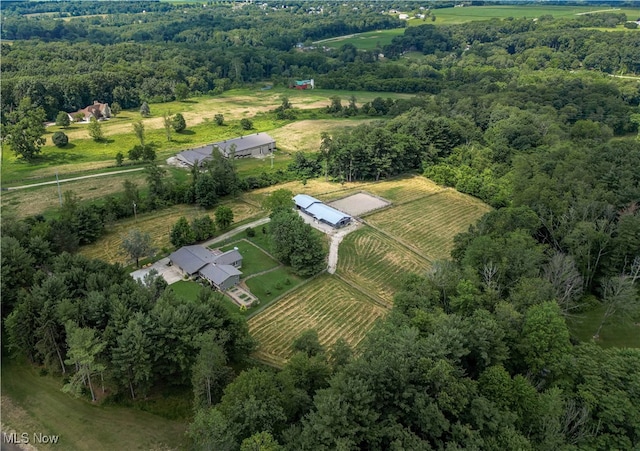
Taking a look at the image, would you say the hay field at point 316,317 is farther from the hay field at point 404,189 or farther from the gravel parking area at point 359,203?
the hay field at point 404,189

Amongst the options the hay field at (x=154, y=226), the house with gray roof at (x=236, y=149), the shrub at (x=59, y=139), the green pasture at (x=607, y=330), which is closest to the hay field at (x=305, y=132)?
the house with gray roof at (x=236, y=149)

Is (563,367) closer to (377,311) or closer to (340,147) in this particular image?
(377,311)

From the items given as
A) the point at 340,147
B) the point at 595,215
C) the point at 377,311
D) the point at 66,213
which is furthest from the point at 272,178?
the point at 595,215

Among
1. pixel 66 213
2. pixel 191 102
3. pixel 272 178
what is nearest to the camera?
pixel 66 213

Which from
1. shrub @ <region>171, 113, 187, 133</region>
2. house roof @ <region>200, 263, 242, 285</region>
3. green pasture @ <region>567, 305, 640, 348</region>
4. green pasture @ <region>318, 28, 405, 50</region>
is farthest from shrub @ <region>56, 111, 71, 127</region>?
green pasture @ <region>318, 28, 405, 50</region>

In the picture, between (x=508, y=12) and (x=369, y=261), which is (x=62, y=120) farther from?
(x=508, y=12)

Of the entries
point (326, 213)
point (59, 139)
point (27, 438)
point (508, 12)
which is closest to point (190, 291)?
point (27, 438)

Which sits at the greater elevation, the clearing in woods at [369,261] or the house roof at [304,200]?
the house roof at [304,200]

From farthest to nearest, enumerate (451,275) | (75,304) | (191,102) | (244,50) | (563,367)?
(244,50)
(191,102)
(451,275)
(75,304)
(563,367)
